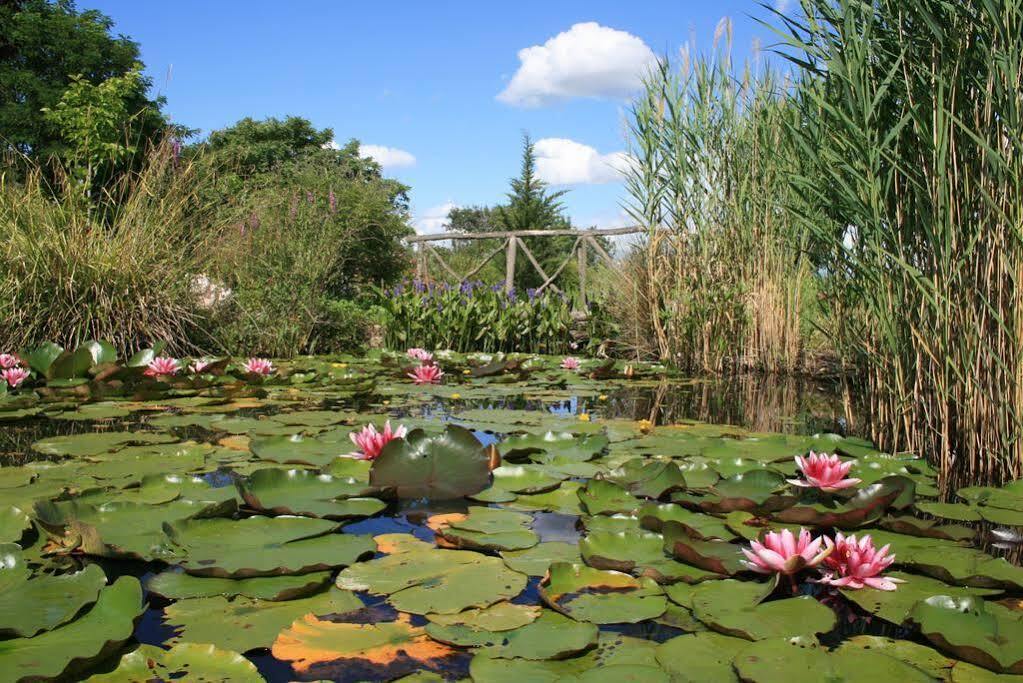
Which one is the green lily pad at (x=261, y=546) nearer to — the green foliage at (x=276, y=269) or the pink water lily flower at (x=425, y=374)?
the pink water lily flower at (x=425, y=374)

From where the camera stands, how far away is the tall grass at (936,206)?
2.32m

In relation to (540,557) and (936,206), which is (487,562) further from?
(936,206)

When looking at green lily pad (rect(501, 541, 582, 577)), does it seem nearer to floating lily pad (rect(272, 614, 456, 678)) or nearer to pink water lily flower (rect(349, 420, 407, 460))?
floating lily pad (rect(272, 614, 456, 678))

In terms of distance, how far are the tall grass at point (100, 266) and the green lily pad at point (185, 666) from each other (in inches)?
171

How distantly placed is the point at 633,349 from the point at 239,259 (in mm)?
3881

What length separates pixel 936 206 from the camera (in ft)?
8.23

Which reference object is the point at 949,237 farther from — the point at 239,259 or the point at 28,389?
the point at 239,259

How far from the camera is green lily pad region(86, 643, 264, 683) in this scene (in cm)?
112

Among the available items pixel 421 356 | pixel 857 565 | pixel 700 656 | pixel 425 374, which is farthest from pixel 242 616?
pixel 421 356

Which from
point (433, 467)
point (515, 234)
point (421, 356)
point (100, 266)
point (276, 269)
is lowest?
point (433, 467)

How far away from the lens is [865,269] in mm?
2840

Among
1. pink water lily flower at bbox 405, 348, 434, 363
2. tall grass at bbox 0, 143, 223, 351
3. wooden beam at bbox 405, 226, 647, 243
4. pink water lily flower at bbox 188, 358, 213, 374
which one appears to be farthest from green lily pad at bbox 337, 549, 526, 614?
wooden beam at bbox 405, 226, 647, 243

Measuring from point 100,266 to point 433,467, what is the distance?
151 inches

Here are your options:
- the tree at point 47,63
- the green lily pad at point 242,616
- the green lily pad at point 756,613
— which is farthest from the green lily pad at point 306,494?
the tree at point 47,63
